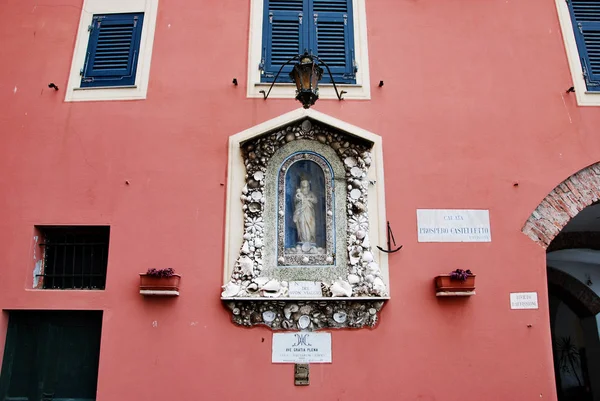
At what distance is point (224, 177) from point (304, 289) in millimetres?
1596

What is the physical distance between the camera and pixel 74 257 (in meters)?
6.11

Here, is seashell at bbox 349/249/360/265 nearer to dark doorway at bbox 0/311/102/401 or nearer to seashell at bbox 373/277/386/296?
seashell at bbox 373/277/386/296

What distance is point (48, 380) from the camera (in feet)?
18.9

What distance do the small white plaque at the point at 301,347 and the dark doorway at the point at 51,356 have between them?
2025 mm

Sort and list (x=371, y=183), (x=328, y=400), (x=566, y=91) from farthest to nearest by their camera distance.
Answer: (x=566, y=91) → (x=371, y=183) → (x=328, y=400)

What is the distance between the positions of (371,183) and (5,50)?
4.91m

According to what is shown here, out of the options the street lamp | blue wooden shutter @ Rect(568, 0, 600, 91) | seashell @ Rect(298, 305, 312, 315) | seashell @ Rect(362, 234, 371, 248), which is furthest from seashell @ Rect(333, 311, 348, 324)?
blue wooden shutter @ Rect(568, 0, 600, 91)

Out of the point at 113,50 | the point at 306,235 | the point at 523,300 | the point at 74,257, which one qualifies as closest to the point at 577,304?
the point at 523,300

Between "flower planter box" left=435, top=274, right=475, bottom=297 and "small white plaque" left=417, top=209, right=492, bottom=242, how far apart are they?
486 millimetres

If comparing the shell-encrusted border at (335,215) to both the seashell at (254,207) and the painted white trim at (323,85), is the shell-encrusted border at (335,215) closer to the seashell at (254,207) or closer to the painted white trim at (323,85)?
the seashell at (254,207)

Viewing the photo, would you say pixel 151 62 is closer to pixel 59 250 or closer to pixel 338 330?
pixel 59 250

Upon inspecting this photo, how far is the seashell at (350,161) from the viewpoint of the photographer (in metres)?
6.11

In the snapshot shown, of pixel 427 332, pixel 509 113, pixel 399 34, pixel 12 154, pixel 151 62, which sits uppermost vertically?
pixel 399 34

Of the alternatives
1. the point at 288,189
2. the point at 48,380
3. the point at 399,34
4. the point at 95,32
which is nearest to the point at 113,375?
the point at 48,380
